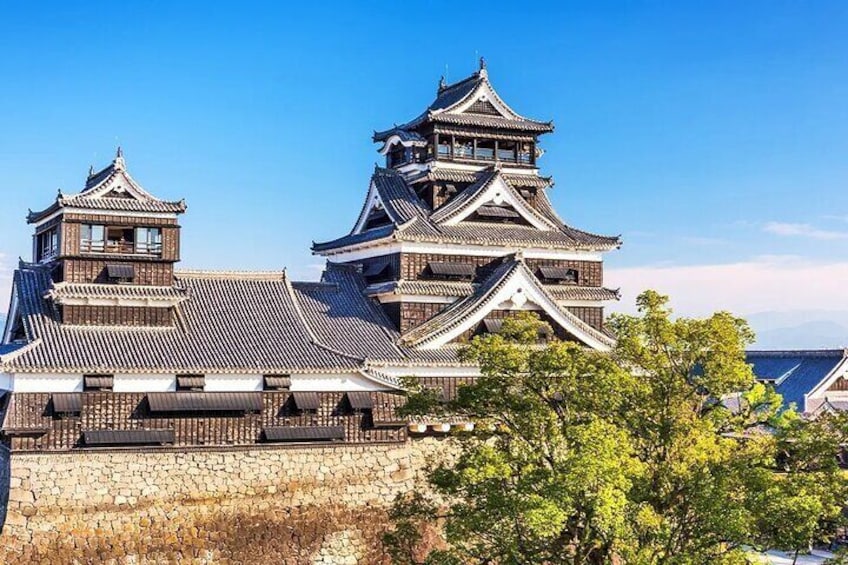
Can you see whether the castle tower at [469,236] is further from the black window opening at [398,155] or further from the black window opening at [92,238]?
the black window opening at [92,238]

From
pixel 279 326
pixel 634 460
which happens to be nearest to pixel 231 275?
pixel 279 326

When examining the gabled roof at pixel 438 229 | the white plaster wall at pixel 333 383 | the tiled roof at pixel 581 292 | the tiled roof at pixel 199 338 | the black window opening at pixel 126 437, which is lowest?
the black window opening at pixel 126 437

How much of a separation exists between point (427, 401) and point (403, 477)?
7.51 meters

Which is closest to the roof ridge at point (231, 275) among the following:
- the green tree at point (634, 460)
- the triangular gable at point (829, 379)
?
the green tree at point (634, 460)

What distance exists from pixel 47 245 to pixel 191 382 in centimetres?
665

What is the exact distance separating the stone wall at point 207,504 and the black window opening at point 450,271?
5315 mm

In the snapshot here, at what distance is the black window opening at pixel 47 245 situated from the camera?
2839cm

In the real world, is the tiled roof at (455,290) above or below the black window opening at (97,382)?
above

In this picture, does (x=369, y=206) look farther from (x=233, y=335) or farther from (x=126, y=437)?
(x=126, y=437)

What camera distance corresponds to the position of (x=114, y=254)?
2786cm

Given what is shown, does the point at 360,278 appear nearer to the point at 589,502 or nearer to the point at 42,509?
the point at 42,509

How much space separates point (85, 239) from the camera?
27.8 meters

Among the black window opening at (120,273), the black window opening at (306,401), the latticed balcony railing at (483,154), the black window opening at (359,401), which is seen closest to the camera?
the black window opening at (306,401)

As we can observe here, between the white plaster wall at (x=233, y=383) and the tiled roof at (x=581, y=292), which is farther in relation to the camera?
the tiled roof at (x=581, y=292)
